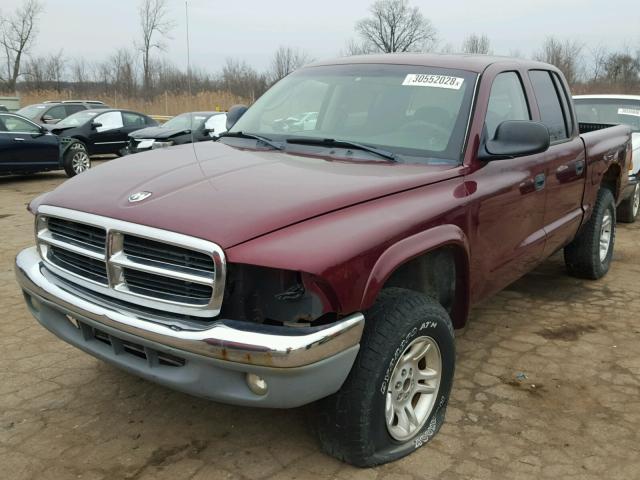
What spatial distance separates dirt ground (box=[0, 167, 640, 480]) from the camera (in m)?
2.79

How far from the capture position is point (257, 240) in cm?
231

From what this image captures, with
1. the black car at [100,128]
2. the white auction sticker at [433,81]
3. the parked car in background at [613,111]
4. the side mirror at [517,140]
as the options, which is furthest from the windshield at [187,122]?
the side mirror at [517,140]

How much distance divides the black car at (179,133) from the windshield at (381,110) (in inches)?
304

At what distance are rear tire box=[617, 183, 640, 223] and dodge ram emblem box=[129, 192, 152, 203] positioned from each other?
23.7 ft

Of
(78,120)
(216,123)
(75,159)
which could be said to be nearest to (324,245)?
(216,123)

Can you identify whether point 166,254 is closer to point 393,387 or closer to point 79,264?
point 79,264

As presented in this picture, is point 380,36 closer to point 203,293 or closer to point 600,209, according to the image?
point 600,209

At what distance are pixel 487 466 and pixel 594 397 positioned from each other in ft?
3.41

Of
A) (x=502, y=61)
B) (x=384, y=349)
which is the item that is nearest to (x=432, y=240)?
(x=384, y=349)

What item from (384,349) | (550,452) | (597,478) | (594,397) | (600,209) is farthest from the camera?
(600,209)

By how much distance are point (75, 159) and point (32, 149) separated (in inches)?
39.0

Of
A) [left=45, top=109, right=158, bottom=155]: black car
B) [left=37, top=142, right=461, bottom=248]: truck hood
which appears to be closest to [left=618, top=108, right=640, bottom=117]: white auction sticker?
[left=37, top=142, right=461, bottom=248]: truck hood

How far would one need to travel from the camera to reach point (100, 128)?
49.1ft

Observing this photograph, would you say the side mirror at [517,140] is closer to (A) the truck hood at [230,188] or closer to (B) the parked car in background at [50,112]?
(A) the truck hood at [230,188]
